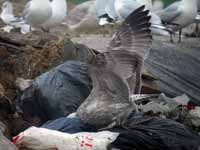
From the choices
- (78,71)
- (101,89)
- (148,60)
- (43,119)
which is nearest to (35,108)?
(43,119)

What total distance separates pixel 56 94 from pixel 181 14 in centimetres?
374

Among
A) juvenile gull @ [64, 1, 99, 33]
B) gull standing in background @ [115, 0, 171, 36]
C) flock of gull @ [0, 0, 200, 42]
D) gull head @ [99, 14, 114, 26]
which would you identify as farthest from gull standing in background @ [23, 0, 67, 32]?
juvenile gull @ [64, 1, 99, 33]

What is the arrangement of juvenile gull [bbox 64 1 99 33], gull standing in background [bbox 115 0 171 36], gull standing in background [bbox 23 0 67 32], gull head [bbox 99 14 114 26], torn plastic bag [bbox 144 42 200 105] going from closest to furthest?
torn plastic bag [bbox 144 42 200 105] → gull standing in background [bbox 115 0 171 36] → gull standing in background [bbox 23 0 67 32] → gull head [bbox 99 14 114 26] → juvenile gull [bbox 64 1 99 33]

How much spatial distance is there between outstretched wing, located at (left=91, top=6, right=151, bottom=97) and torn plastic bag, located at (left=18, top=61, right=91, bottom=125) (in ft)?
1.68

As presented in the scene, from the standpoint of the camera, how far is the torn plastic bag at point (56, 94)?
4.45 m

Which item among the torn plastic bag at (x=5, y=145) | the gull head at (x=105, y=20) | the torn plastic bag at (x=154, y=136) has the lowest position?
the torn plastic bag at (x=154, y=136)

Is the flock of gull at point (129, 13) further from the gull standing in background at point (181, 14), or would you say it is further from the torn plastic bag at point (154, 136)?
the torn plastic bag at point (154, 136)

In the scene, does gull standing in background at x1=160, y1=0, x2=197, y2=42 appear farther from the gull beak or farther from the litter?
the litter

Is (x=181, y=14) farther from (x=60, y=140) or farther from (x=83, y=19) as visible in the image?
(x=60, y=140)

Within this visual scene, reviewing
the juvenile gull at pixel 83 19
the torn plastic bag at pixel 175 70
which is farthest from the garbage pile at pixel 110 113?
the juvenile gull at pixel 83 19

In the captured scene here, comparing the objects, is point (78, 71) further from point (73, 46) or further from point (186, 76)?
point (186, 76)

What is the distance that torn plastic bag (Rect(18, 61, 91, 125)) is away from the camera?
445cm

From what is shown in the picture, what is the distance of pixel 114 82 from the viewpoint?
13.0ft

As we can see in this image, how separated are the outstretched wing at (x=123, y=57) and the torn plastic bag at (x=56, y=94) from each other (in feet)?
1.68
